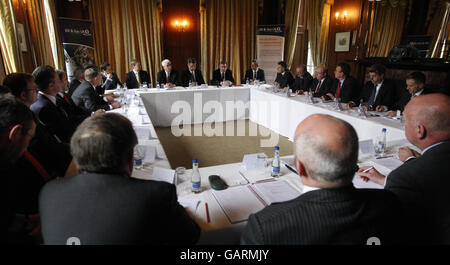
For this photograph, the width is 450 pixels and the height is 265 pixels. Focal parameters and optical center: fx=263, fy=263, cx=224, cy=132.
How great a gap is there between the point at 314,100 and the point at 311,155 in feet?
12.1

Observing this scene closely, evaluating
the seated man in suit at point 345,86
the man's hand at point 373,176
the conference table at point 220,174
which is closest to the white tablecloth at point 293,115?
the conference table at point 220,174

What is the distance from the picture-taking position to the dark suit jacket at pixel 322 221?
2.70 ft

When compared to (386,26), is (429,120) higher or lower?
lower

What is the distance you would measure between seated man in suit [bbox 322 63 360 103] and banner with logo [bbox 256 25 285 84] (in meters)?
4.29

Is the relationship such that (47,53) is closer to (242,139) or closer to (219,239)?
(242,139)

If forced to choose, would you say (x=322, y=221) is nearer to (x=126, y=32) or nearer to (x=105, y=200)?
(x=105, y=200)

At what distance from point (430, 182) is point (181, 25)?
7.73 meters

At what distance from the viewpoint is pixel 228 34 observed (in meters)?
8.27

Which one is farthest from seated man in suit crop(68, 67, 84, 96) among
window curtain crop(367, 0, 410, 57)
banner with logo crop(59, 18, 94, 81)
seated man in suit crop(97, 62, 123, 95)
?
window curtain crop(367, 0, 410, 57)

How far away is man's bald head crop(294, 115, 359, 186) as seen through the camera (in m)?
0.87

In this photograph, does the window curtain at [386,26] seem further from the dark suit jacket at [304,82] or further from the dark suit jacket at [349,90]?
the dark suit jacket at [349,90]

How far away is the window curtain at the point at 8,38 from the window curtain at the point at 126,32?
2.85m

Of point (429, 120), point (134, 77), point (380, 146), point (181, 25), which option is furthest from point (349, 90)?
point (181, 25)

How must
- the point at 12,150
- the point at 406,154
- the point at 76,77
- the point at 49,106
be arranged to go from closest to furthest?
the point at 12,150, the point at 406,154, the point at 49,106, the point at 76,77
